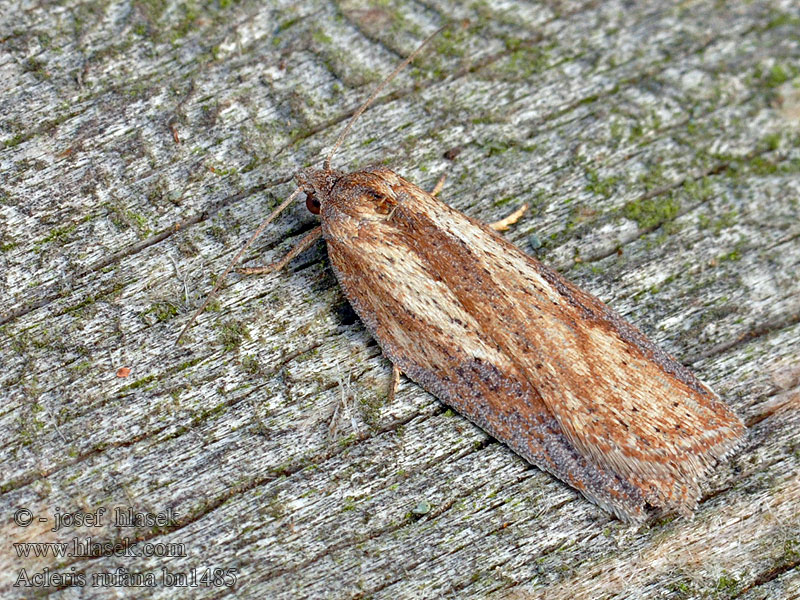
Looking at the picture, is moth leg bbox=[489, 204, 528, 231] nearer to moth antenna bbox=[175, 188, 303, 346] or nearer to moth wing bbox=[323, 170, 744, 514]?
moth wing bbox=[323, 170, 744, 514]

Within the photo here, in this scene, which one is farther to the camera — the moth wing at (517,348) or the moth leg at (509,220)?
the moth leg at (509,220)

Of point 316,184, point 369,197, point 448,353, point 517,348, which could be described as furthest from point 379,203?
point 517,348

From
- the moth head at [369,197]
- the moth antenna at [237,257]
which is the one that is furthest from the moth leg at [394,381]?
the moth antenna at [237,257]

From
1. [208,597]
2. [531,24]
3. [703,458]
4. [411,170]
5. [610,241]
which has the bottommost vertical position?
[208,597]

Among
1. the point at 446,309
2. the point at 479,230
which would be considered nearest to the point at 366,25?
the point at 479,230

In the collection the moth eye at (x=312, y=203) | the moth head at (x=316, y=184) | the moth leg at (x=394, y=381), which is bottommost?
the moth leg at (x=394, y=381)

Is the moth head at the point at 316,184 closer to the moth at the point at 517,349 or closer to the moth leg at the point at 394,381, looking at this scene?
the moth at the point at 517,349

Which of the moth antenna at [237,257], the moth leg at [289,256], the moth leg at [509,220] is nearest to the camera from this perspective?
the moth antenna at [237,257]

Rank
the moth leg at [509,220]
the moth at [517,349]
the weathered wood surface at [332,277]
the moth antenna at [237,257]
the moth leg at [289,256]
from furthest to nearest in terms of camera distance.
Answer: the moth leg at [509,220]
the moth leg at [289,256]
the moth antenna at [237,257]
the moth at [517,349]
the weathered wood surface at [332,277]

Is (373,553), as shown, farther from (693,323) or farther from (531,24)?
(531,24)
